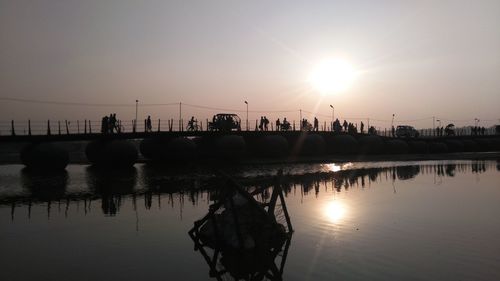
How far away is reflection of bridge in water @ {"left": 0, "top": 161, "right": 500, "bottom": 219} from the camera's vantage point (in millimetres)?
23500

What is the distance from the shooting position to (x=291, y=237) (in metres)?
15.2

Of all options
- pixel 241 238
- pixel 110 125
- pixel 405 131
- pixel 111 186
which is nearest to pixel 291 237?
pixel 241 238

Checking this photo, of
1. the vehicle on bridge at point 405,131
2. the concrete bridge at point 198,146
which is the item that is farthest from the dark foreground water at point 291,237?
the vehicle on bridge at point 405,131

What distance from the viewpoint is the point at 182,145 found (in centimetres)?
5238

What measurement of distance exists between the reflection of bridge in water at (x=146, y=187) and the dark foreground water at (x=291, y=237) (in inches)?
4.8

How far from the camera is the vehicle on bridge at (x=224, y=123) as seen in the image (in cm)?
6022

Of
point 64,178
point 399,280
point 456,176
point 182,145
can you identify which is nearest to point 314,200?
point 399,280

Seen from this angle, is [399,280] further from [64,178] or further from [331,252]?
[64,178]

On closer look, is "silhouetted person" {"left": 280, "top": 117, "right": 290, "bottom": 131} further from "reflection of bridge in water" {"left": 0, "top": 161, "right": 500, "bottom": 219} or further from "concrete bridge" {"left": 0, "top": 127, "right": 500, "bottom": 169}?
"reflection of bridge in water" {"left": 0, "top": 161, "right": 500, "bottom": 219}

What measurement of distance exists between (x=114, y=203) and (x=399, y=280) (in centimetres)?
1642

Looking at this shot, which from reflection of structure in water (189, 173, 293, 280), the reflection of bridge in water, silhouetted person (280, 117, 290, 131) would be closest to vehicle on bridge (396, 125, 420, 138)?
silhouetted person (280, 117, 290, 131)

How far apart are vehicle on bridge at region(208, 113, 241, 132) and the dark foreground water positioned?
97.7ft

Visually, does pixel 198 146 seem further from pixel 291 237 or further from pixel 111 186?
pixel 291 237

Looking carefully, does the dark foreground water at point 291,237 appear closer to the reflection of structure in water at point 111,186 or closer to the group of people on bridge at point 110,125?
the reflection of structure in water at point 111,186
